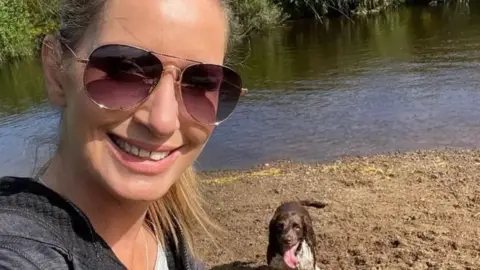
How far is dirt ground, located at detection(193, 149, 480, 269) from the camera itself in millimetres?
7215

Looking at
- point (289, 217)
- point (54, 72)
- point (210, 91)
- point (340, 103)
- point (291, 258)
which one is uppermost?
point (54, 72)

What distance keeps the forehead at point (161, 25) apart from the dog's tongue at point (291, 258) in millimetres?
5481

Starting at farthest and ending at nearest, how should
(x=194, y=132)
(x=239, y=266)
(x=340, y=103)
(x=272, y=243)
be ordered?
(x=340, y=103), (x=239, y=266), (x=272, y=243), (x=194, y=132)

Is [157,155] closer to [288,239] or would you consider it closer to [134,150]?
[134,150]

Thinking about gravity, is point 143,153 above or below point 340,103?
above

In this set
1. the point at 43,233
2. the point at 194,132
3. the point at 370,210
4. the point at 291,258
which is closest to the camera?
the point at 43,233

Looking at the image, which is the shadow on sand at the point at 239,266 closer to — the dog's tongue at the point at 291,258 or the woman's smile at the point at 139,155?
the dog's tongue at the point at 291,258

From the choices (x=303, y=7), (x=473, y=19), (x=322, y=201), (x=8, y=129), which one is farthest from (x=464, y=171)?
(x=303, y=7)

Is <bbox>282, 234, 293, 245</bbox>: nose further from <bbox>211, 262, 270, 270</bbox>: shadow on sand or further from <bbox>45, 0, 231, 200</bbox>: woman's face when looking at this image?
<bbox>45, 0, 231, 200</bbox>: woman's face

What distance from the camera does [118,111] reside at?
4.74ft

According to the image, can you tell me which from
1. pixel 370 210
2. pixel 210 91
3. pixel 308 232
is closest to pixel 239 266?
pixel 308 232

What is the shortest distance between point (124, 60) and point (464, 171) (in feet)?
31.3

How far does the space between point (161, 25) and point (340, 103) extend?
18.4 m

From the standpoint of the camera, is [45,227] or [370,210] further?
[370,210]
